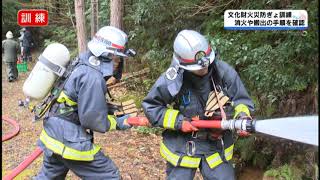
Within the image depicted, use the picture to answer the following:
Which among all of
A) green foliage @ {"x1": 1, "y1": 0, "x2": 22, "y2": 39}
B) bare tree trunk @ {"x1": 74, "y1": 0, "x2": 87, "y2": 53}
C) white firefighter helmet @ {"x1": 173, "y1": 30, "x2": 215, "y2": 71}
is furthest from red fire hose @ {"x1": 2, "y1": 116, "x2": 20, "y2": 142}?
green foliage @ {"x1": 1, "y1": 0, "x2": 22, "y2": 39}

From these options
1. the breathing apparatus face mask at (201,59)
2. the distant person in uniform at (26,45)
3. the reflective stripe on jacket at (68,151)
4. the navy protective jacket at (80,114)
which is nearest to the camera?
the breathing apparatus face mask at (201,59)

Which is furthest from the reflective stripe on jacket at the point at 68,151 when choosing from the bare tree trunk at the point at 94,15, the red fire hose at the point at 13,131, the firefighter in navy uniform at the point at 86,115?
the bare tree trunk at the point at 94,15

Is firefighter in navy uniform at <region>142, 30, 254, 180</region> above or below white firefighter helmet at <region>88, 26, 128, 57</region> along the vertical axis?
below

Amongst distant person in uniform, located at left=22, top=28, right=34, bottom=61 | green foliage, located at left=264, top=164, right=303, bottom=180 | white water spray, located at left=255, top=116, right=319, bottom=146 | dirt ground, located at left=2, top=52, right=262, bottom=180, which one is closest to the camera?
white water spray, located at left=255, top=116, right=319, bottom=146

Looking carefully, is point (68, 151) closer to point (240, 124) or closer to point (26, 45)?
point (240, 124)

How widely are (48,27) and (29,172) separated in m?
17.2

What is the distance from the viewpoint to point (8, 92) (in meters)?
14.5

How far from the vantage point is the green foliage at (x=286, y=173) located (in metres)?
5.28

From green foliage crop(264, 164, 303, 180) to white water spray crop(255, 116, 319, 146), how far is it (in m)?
2.19

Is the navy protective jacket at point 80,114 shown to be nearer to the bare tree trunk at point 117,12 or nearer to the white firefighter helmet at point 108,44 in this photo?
the white firefighter helmet at point 108,44

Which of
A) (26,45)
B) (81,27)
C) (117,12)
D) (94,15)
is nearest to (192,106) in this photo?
(117,12)

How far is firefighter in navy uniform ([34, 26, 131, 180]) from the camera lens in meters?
4.18

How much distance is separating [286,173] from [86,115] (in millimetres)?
2639

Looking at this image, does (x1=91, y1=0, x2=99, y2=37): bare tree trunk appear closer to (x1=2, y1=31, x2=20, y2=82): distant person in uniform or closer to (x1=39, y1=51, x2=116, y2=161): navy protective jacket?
(x1=2, y1=31, x2=20, y2=82): distant person in uniform
